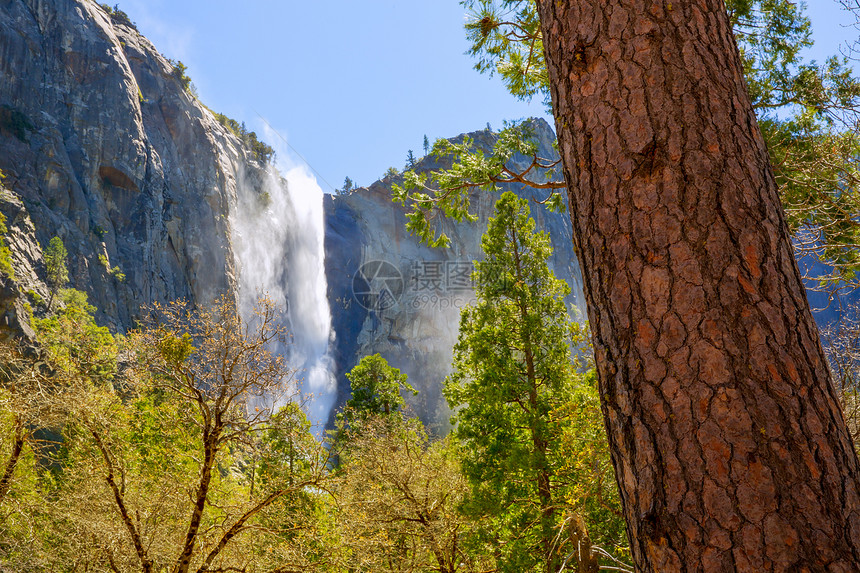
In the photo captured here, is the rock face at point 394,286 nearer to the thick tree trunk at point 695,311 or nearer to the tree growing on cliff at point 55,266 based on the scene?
the tree growing on cliff at point 55,266

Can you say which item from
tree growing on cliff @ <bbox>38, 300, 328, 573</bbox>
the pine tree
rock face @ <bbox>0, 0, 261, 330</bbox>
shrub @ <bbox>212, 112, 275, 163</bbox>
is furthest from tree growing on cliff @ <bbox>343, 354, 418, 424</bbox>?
shrub @ <bbox>212, 112, 275, 163</bbox>

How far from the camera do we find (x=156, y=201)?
47.5m

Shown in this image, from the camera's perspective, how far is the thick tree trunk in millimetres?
1204

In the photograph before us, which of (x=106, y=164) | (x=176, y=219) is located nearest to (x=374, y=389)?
(x=176, y=219)

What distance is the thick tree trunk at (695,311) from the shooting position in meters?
1.20

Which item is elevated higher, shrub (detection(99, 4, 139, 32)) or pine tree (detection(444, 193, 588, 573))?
shrub (detection(99, 4, 139, 32))

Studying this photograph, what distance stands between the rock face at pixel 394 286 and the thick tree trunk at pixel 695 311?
184ft

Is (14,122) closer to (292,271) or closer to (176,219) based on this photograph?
(176,219)

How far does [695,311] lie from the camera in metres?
1.35

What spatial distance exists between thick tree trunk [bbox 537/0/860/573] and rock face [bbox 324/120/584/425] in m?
56.0

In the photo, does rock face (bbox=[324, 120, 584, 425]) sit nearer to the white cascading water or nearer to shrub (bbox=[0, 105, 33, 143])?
the white cascading water

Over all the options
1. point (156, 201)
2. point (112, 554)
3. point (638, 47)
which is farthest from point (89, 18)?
point (638, 47)

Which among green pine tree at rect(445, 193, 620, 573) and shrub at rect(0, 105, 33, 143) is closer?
green pine tree at rect(445, 193, 620, 573)

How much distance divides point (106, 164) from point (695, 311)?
171 feet
